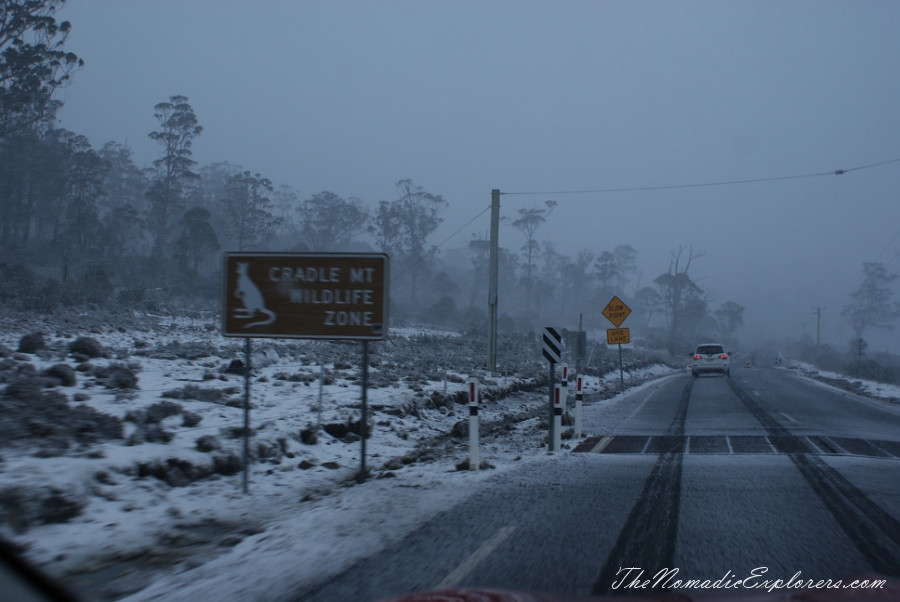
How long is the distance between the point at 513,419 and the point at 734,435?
515 centimetres

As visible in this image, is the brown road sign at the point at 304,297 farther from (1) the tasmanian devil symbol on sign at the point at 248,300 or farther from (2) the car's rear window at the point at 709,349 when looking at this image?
(2) the car's rear window at the point at 709,349

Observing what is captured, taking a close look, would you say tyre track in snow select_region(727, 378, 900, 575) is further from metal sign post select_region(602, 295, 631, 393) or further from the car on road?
the car on road

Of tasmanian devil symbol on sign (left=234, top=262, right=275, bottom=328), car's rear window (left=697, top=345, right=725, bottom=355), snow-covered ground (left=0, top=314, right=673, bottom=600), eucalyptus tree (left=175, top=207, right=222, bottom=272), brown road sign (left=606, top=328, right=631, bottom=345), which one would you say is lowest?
snow-covered ground (left=0, top=314, right=673, bottom=600)

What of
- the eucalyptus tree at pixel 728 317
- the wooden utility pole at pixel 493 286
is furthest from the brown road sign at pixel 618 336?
the eucalyptus tree at pixel 728 317

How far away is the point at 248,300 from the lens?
29.5 ft

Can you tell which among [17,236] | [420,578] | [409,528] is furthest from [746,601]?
[17,236]

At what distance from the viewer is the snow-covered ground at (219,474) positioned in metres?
5.46

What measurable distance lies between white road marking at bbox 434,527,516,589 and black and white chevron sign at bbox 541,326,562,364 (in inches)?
248

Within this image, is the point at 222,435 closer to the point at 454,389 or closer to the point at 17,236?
→ the point at 454,389

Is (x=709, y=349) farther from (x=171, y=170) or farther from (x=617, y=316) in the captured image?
(x=171, y=170)

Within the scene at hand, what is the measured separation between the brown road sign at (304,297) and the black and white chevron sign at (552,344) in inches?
166

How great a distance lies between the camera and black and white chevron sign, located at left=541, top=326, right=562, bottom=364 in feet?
40.4

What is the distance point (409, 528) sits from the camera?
6.45 metres

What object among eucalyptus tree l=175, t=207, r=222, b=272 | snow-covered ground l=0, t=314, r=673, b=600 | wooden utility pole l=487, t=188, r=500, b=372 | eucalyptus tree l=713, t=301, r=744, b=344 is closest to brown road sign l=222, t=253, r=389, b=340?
snow-covered ground l=0, t=314, r=673, b=600
